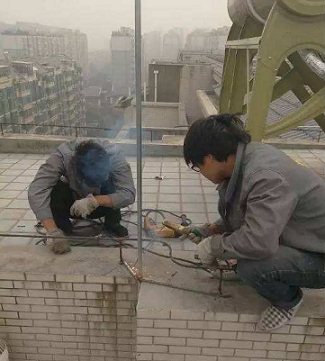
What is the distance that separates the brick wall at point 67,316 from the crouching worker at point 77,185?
1.11 feet

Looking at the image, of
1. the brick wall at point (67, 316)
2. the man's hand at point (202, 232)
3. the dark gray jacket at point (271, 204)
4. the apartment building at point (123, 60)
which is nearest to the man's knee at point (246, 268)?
the dark gray jacket at point (271, 204)

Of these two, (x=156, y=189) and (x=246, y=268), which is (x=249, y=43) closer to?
(x=156, y=189)

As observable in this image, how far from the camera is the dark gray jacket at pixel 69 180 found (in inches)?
109

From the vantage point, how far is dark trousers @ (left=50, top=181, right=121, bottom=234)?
303 cm

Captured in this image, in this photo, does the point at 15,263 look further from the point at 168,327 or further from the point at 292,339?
the point at 292,339

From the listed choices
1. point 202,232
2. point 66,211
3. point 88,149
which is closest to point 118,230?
point 66,211

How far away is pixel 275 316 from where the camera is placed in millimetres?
2029

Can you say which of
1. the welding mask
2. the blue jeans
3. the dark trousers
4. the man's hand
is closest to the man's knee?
the blue jeans

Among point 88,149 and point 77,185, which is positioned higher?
point 88,149

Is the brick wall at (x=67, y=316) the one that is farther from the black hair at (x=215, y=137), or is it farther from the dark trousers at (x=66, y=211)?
the black hair at (x=215, y=137)

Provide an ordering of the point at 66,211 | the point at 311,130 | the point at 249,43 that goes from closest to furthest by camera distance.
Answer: the point at 66,211, the point at 249,43, the point at 311,130

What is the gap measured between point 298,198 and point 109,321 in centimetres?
181

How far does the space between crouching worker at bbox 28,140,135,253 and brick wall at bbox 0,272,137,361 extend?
0.34 meters

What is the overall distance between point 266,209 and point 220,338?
1.06 metres
